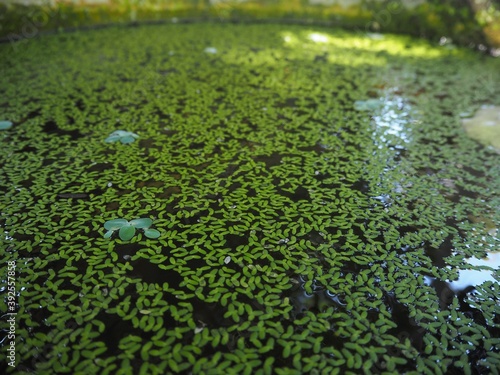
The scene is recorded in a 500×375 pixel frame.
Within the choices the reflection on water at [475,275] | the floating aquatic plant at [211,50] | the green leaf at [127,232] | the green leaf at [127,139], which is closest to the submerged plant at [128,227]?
the green leaf at [127,232]

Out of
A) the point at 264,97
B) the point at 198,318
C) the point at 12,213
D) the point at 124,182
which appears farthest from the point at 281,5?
the point at 198,318

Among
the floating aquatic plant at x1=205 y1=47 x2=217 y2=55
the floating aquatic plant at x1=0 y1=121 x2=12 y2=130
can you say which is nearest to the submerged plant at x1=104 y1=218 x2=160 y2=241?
the floating aquatic plant at x1=0 y1=121 x2=12 y2=130

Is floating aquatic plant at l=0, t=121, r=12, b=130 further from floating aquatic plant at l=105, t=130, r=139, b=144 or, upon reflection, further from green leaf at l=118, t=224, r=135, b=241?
green leaf at l=118, t=224, r=135, b=241

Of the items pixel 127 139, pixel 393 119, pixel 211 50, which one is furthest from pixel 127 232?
pixel 211 50

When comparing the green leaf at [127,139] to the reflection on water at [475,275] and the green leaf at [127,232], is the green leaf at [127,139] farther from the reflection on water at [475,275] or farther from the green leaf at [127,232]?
the reflection on water at [475,275]

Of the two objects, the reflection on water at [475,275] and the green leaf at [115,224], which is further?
the green leaf at [115,224]

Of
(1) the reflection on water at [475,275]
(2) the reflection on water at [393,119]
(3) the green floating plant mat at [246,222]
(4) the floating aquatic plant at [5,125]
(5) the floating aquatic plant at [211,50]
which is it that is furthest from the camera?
(5) the floating aquatic plant at [211,50]

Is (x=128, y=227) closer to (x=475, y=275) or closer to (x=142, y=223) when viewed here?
(x=142, y=223)

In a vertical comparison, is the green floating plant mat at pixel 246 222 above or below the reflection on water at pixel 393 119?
below
